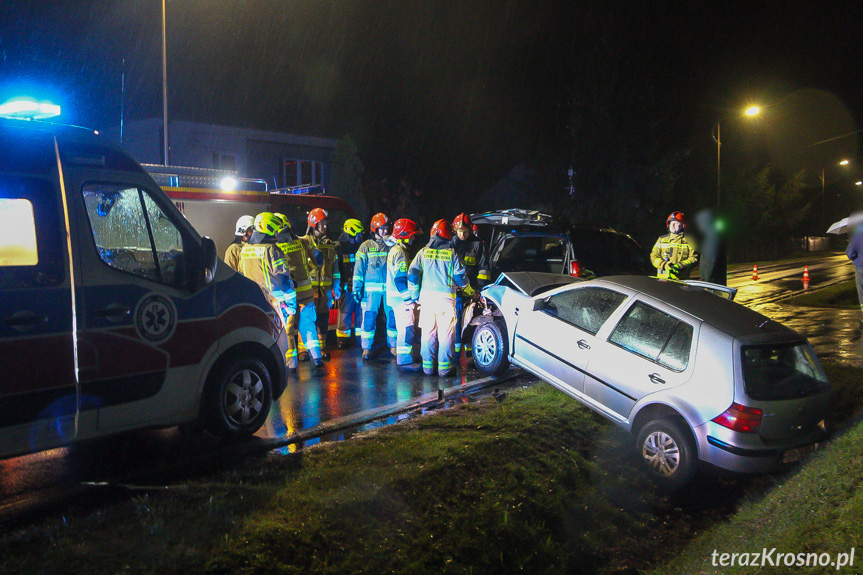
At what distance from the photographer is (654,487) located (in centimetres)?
535

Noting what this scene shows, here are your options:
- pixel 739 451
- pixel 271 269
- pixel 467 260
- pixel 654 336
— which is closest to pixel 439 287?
pixel 467 260

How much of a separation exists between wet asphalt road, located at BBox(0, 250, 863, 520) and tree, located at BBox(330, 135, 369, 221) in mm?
15387

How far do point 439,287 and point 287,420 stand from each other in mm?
2398

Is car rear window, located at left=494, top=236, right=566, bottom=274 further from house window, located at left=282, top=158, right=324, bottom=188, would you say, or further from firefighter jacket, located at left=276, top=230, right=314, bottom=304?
house window, located at left=282, top=158, right=324, bottom=188

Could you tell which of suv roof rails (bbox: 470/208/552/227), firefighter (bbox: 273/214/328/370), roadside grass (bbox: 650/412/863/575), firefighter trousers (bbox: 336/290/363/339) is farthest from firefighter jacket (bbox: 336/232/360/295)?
roadside grass (bbox: 650/412/863/575)

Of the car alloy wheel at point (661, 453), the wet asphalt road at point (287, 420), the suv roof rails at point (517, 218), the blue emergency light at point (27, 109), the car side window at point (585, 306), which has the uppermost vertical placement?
the blue emergency light at point (27, 109)

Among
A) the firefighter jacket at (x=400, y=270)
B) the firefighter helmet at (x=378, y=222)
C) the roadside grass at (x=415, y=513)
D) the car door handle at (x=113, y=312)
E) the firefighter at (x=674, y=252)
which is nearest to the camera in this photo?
the roadside grass at (x=415, y=513)

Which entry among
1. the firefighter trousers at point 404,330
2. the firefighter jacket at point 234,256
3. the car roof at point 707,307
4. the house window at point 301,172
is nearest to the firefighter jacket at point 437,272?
the firefighter trousers at point 404,330

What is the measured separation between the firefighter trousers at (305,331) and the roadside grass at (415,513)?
2601mm

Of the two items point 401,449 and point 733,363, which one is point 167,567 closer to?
point 401,449

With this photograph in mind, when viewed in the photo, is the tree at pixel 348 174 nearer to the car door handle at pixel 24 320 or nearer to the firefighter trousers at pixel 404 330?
the firefighter trousers at pixel 404 330

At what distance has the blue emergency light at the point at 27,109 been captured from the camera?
17.4 ft

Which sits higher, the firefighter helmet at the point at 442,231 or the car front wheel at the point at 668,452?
the firefighter helmet at the point at 442,231

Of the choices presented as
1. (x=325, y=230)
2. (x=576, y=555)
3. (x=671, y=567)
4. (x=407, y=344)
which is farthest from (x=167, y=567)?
(x=325, y=230)
